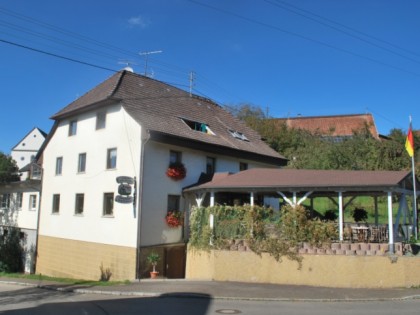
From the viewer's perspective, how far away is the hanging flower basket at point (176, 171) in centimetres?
2088

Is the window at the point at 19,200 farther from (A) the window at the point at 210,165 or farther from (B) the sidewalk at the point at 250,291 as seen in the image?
(B) the sidewalk at the point at 250,291

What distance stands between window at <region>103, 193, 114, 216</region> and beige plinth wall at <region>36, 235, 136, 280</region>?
1.57 m

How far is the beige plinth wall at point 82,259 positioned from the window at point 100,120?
5981mm

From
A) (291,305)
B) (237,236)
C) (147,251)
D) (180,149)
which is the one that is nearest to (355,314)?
(291,305)

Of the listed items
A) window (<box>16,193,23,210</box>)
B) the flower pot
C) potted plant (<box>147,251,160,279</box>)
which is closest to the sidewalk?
potted plant (<box>147,251,160,279</box>)

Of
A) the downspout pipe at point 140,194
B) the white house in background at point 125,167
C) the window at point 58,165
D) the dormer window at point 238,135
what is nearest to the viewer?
the downspout pipe at point 140,194

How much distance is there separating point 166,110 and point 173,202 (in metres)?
5.14

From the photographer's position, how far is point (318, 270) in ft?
51.4

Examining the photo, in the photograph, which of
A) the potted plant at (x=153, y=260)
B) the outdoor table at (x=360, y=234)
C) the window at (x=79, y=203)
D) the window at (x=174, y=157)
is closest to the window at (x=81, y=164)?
the window at (x=79, y=203)

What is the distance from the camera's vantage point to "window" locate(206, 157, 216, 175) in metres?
23.5

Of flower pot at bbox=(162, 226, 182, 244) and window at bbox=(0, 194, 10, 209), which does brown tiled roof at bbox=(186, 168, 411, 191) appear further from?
window at bbox=(0, 194, 10, 209)

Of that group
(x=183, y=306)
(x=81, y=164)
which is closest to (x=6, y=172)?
(x=81, y=164)

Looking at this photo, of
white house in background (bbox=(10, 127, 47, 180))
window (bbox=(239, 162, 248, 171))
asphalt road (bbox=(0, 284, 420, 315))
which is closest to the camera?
asphalt road (bbox=(0, 284, 420, 315))

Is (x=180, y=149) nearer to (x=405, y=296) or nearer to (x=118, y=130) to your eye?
(x=118, y=130)
